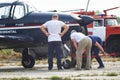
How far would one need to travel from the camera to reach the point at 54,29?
17.2m

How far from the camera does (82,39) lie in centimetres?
1723

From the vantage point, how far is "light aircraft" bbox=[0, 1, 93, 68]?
60.0 ft

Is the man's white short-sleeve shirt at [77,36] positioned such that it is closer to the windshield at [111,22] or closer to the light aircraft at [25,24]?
the light aircraft at [25,24]

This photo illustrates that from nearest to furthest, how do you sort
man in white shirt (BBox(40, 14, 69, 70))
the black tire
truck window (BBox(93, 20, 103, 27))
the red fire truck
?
man in white shirt (BBox(40, 14, 69, 70))
the black tire
the red fire truck
truck window (BBox(93, 20, 103, 27))

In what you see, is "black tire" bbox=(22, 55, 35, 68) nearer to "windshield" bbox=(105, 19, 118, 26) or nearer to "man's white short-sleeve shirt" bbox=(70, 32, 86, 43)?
"man's white short-sleeve shirt" bbox=(70, 32, 86, 43)

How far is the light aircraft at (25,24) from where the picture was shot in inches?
720

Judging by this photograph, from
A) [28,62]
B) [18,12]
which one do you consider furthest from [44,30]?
[28,62]

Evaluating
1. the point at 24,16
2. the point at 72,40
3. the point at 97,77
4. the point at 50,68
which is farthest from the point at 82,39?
the point at 97,77

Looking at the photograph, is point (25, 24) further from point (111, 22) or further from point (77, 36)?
point (111, 22)

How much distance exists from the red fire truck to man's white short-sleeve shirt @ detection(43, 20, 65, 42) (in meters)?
9.97

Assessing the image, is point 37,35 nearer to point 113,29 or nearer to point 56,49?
point 56,49

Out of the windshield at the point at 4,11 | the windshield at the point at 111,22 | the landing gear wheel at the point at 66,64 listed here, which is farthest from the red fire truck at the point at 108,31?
the landing gear wheel at the point at 66,64

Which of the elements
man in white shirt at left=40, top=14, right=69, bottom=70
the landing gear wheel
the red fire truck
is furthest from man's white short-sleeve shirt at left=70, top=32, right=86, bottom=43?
the red fire truck

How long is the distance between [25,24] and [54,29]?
5.72ft
